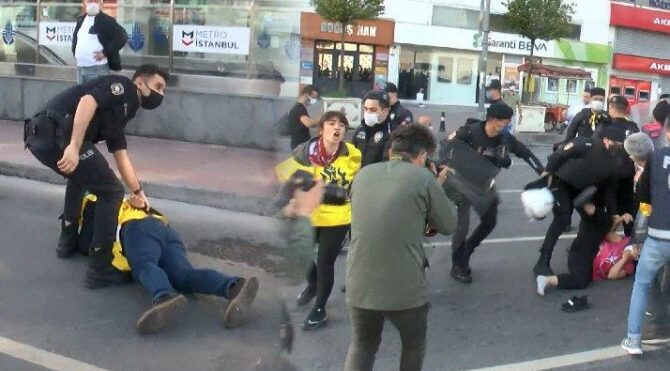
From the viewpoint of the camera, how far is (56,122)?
3.91 meters

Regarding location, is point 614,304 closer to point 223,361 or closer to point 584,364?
point 584,364

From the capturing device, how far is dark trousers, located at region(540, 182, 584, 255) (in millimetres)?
5543

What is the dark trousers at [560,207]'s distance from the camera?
5543 mm

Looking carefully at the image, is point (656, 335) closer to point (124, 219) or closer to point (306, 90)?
point (124, 219)

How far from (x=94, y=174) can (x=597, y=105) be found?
4641 millimetres

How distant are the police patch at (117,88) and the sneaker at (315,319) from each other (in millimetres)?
1457

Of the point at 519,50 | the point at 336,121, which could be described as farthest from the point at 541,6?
the point at 336,121

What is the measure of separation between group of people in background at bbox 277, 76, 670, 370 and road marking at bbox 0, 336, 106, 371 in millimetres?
972

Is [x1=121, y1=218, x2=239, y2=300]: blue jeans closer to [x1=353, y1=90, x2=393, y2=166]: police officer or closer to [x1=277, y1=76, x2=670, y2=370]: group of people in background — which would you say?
[x1=277, y1=76, x2=670, y2=370]: group of people in background

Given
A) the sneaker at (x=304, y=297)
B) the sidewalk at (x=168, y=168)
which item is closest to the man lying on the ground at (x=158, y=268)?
the sneaker at (x=304, y=297)

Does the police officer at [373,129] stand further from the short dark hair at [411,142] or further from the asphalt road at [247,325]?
the short dark hair at [411,142]

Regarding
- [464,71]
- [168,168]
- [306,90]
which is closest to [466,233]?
[168,168]

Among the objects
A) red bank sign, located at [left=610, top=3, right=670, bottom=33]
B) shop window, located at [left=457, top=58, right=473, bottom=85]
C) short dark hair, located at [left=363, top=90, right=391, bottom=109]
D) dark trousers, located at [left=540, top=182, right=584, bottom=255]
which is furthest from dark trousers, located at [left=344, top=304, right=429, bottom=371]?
shop window, located at [left=457, top=58, right=473, bottom=85]

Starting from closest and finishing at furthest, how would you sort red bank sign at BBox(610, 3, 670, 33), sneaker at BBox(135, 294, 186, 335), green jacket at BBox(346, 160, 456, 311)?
green jacket at BBox(346, 160, 456, 311) < sneaker at BBox(135, 294, 186, 335) < red bank sign at BBox(610, 3, 670, 33)
